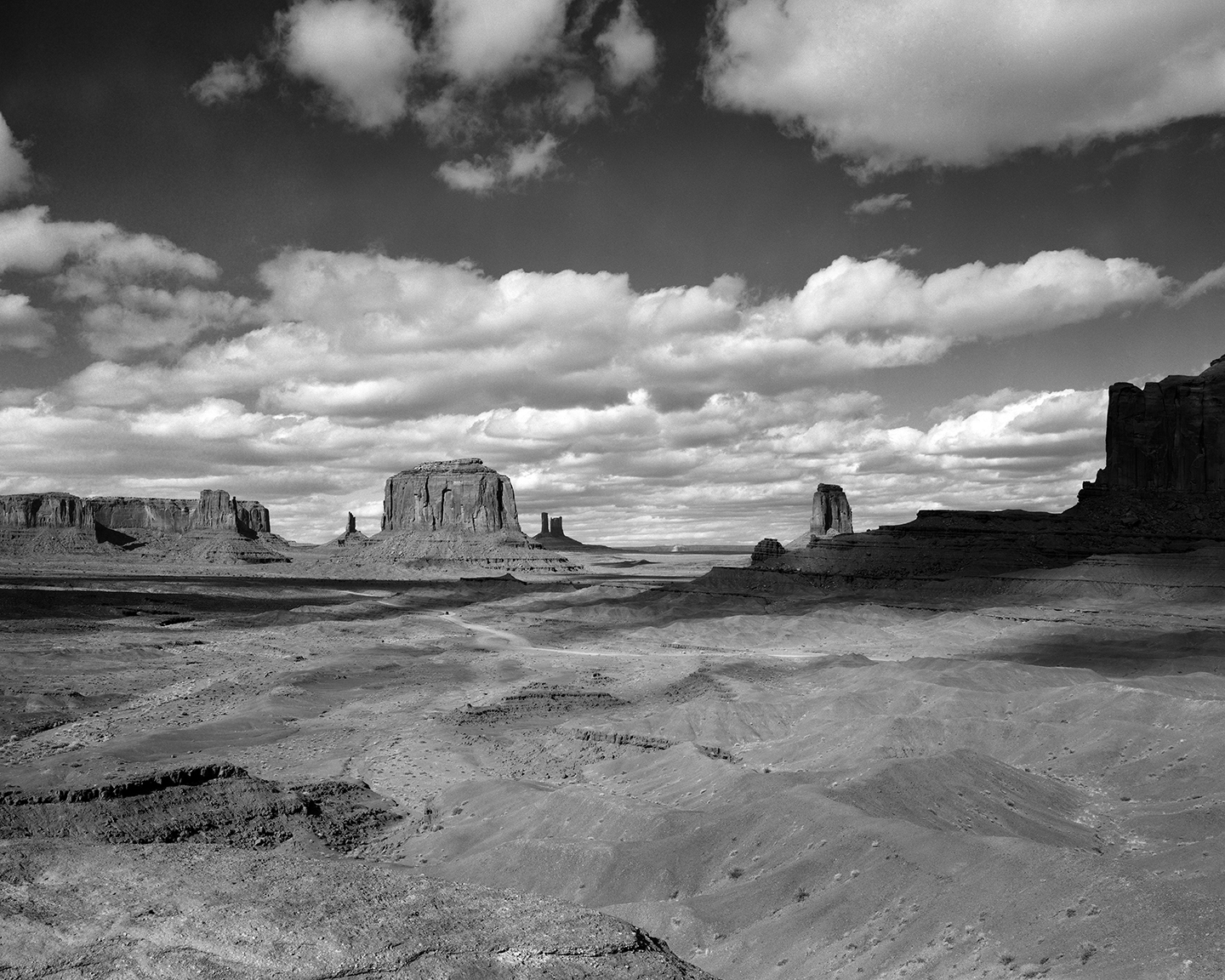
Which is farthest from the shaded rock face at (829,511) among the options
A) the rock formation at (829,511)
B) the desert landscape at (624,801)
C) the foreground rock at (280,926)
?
the foreground rock at (280,926)

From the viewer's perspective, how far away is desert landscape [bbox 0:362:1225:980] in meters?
15.2

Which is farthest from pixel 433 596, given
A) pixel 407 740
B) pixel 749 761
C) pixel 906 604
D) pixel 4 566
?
pixel 4 566

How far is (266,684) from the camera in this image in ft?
187

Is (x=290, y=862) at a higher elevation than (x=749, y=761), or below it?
higher

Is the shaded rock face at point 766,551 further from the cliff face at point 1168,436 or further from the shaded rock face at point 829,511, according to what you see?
the cliff face at point 1168,436

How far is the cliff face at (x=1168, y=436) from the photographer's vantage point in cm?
12619

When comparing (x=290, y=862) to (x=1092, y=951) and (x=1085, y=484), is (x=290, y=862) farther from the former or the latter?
(x=1085, y=484)

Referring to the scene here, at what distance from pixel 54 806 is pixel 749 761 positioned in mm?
24753

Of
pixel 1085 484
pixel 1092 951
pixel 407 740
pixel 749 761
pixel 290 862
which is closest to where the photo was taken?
pixel 1092 951

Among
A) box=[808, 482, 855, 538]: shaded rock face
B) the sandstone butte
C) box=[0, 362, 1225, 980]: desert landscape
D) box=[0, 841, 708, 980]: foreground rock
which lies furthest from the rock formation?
box=[0, 841, 708, 980]: foreground rock

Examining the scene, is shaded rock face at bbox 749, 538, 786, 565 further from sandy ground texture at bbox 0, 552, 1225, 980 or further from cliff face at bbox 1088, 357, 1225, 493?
sandy ground texture at bbox 0, 552, 1225, 980

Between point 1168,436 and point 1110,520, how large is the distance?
19.3 meters

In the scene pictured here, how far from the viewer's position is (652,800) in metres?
29.7

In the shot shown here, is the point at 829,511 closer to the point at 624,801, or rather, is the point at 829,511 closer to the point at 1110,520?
the point at 1110,520
